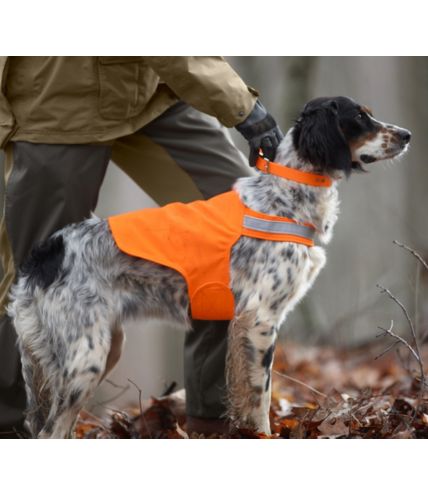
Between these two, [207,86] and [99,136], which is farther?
[99,136]

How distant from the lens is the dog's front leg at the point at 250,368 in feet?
14.4

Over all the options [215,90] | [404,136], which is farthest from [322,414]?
[215,90]

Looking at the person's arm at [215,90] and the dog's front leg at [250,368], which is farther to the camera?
the dog's front leg at [250,368]

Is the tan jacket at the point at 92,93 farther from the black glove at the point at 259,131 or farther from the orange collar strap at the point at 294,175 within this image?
the orange collar strap at the point at 294,175

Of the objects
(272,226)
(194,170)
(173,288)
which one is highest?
(194,170)

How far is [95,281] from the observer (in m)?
4.35

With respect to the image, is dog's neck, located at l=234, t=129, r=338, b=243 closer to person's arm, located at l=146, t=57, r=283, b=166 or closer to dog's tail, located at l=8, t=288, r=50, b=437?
person's arm, located at l=146, t=57, r=283, b=166

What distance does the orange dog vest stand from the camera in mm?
4371

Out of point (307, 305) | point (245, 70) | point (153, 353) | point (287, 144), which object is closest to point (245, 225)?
point (287, 144)

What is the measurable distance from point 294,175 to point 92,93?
4.06ft

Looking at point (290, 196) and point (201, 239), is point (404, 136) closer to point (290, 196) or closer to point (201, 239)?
point (290, 196)

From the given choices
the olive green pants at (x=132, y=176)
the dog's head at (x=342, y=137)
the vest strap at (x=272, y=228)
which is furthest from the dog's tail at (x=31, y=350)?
the dog's head at (x=342, y=137)

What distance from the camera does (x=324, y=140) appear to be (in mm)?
4430

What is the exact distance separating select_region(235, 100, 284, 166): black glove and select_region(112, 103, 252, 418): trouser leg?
1.19ft
